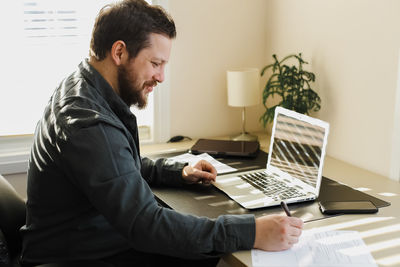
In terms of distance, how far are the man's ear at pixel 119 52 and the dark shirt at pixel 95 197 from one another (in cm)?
7

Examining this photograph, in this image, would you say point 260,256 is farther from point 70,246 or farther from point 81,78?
point 81,78

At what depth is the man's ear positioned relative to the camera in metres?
1.47

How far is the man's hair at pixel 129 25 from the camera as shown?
1.47m

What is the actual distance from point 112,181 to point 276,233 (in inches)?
17.5

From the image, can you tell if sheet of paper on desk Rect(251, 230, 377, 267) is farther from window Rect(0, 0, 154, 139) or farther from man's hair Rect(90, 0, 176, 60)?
window Rect(0, 0, 154, 139)

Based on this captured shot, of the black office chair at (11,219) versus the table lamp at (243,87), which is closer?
the black office chair at (11,219)

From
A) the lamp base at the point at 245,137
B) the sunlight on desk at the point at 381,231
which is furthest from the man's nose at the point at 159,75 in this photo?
the lamp base at the point at 245,137

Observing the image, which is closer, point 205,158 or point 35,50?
point 205,158

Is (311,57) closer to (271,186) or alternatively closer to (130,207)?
(271,186)

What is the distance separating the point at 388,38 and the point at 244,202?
33.7 inches

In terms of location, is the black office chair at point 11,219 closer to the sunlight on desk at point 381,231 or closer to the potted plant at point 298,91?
the sunlight on desk at point 381,231

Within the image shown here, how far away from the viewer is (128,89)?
1549 millimetres

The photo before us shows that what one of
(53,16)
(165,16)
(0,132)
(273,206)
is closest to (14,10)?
(53,16)

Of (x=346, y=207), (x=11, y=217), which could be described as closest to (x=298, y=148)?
(x=346, y=207)
